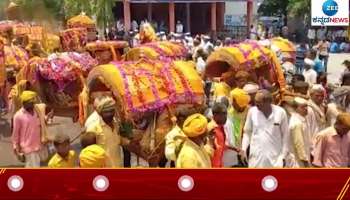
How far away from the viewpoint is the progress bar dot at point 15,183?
189 inches

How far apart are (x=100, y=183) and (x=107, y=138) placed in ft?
6.84

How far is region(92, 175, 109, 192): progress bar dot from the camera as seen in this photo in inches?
187

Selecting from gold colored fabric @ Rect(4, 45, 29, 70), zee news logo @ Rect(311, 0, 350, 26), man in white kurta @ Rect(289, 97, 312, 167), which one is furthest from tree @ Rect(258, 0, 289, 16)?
man in white kurta @ Rect(289, 97, 312, 167)

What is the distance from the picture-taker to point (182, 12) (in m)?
44.4

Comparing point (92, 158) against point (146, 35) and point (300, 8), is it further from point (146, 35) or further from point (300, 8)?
point (300, 8)

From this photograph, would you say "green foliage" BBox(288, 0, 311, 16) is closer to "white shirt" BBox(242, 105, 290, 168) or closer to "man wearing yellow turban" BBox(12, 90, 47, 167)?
"man wearing yellow turban" BBox(12, 90, 47, 167)

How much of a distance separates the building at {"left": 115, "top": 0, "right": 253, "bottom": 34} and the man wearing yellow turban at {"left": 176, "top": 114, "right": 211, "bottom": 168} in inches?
1364

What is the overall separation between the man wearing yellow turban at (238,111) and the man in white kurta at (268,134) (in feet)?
5.16

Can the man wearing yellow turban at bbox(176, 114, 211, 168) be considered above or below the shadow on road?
above

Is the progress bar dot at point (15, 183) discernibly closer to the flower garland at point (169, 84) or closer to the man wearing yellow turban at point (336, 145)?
the man wearing yellow turban at point (336, 145)

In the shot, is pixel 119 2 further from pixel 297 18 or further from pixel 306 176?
pixel 306 176

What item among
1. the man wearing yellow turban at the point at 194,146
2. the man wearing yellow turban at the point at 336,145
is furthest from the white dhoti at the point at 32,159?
the man wearing yellow turban at the point at 336,145

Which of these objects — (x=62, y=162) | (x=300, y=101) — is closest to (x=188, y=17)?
(x=300, y=101)

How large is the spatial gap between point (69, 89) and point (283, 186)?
22.5 ft
